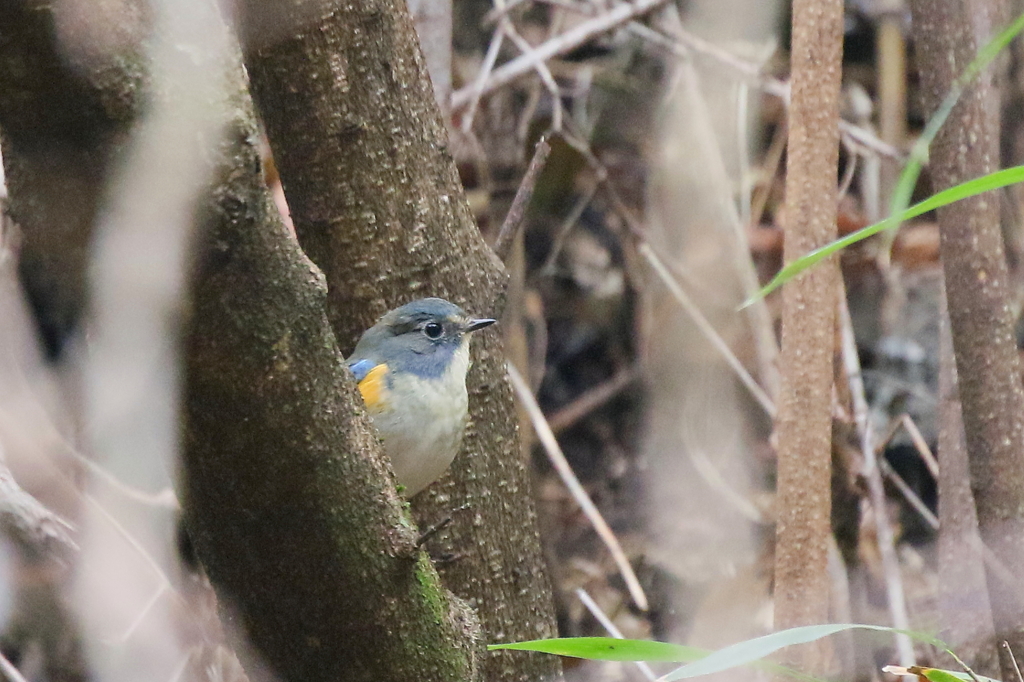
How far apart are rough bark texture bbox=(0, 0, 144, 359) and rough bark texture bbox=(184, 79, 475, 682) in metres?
0.15

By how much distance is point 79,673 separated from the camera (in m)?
3.56

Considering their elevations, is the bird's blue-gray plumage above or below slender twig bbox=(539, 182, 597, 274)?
above

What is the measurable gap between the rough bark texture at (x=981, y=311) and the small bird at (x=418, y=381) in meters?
1.17

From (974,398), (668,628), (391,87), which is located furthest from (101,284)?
(668,628)

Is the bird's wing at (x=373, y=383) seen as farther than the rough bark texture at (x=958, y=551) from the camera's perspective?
Yes

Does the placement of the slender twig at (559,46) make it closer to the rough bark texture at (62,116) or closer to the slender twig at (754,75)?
the slender twig at (754,75)

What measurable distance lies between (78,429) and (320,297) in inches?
82.7

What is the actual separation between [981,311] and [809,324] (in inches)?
16.0

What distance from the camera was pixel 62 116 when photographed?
1.36 m

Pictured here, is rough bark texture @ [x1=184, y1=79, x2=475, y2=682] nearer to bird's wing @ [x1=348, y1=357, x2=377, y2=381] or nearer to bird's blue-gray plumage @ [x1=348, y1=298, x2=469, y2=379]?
bird's blue-gray plumage @ [x1=348, y1=298, x2=469, y2=379]

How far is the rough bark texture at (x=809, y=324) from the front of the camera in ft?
9.29

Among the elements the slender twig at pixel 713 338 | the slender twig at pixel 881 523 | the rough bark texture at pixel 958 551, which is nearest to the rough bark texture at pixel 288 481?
the rough bark texture at pixel 958 551

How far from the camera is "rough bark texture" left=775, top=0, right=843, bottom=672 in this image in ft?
9.29

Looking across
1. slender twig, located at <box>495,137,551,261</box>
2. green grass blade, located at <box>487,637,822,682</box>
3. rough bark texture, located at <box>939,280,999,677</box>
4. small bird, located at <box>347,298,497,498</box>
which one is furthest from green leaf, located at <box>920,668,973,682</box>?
slender twig, located at <box>495,137,551,261</box>
